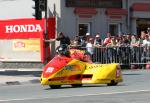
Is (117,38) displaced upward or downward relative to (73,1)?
downward

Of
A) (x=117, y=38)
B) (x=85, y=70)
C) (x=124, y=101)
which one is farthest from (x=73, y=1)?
(x=124, y=101)

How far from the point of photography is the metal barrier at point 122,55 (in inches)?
1211

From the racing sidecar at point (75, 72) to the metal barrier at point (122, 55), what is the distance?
1092 cm

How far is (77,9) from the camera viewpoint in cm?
3347

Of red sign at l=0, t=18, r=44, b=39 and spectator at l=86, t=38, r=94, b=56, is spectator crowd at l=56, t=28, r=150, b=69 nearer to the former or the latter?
spectator at l=86, t=38, r=94, b=56

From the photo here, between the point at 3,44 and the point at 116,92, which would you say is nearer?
the point at 116,92

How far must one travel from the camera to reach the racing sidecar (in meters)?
A: 19.3

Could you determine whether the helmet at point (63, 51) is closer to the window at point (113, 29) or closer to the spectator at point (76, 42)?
the spectator at point (76, 42)

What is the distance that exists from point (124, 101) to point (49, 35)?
1910 cm

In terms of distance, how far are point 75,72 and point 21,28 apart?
15206mm

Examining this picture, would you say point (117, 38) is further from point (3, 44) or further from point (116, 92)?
point (116, 92)

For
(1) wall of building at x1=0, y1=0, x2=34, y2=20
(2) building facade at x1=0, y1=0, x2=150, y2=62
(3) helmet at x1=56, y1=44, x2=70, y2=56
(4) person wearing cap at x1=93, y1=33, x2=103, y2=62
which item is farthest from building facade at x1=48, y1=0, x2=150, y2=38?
(3) helmet at x1=56, y1=44, x2=70, y2=56

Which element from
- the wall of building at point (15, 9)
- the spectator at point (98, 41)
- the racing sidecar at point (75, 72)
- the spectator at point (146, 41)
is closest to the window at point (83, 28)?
the spectator at point (98, 41)

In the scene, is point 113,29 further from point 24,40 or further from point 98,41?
point 24,40
